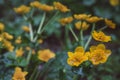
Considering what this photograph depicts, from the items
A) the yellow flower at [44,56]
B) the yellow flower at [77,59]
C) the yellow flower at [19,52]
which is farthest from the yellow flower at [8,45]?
the yellow flower at [77,59]

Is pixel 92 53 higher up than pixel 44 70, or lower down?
higher up

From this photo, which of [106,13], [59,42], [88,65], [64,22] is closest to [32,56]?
[64,22]

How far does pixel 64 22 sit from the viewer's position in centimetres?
264

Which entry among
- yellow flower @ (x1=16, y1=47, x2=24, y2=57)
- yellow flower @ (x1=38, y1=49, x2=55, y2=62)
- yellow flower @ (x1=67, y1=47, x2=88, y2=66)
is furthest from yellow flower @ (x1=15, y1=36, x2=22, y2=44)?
yellow flower @ (x1=67, y1=47, x2=88, y2=66)

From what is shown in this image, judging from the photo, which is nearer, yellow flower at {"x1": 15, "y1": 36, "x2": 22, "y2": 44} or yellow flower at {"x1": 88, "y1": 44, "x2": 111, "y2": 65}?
yellow flower at {"x1": 88, "y1": 44, "x2": 111, "y2": 65}

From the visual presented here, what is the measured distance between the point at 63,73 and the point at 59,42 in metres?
1.50

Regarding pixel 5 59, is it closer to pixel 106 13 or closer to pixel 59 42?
pixel 59 42

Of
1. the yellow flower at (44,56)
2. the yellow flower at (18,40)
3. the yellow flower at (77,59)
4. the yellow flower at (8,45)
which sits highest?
the yellow flower at (77,59)

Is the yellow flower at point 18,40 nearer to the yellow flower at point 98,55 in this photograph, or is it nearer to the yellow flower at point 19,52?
the yellow flower at point 19,52

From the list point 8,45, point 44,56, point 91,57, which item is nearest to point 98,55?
point 91,57

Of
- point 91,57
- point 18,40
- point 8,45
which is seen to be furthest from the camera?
point 18,40

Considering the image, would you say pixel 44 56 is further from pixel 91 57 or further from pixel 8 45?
pixel 91 57

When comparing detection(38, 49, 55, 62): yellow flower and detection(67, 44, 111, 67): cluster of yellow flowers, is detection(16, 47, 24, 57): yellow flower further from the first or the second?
detection(67, 44, 111, 67): cluster of yellow flowers

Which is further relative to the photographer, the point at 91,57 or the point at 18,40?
the point at 18,40
